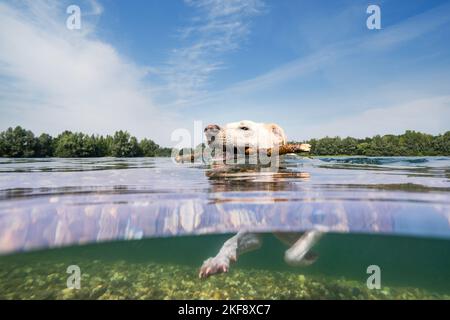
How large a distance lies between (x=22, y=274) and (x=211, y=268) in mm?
9061

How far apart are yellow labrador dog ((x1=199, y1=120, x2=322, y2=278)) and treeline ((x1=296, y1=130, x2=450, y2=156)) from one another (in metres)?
21.8

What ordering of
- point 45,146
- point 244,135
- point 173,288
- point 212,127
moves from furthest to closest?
point 45,146, point 173,288, point 244,135, point 212,127

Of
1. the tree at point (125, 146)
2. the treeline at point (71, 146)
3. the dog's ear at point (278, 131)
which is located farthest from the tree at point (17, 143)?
the dog's ear at point (278, 131)

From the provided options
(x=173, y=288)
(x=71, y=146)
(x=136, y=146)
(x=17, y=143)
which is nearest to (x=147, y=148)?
(x=136, y=146)

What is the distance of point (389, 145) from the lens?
1152 inches

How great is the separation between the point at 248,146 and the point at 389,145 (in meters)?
28.3

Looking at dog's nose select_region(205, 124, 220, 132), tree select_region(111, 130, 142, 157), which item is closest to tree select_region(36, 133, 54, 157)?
tree select_region(111, 130, 142, 157)

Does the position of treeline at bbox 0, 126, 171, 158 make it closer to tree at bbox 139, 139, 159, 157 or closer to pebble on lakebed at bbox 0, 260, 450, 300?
tree at bbox 139, 139, 159, 157

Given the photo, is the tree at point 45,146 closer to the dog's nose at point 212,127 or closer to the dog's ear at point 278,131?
the dog's nose at point 212,127

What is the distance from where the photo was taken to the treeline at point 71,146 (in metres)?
24.6

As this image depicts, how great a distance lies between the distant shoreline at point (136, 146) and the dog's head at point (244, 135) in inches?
759

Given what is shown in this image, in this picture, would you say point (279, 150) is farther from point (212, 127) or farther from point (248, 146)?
point (212, 127)

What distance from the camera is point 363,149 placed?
103 ft

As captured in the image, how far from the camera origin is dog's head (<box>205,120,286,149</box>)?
22.5 ft
